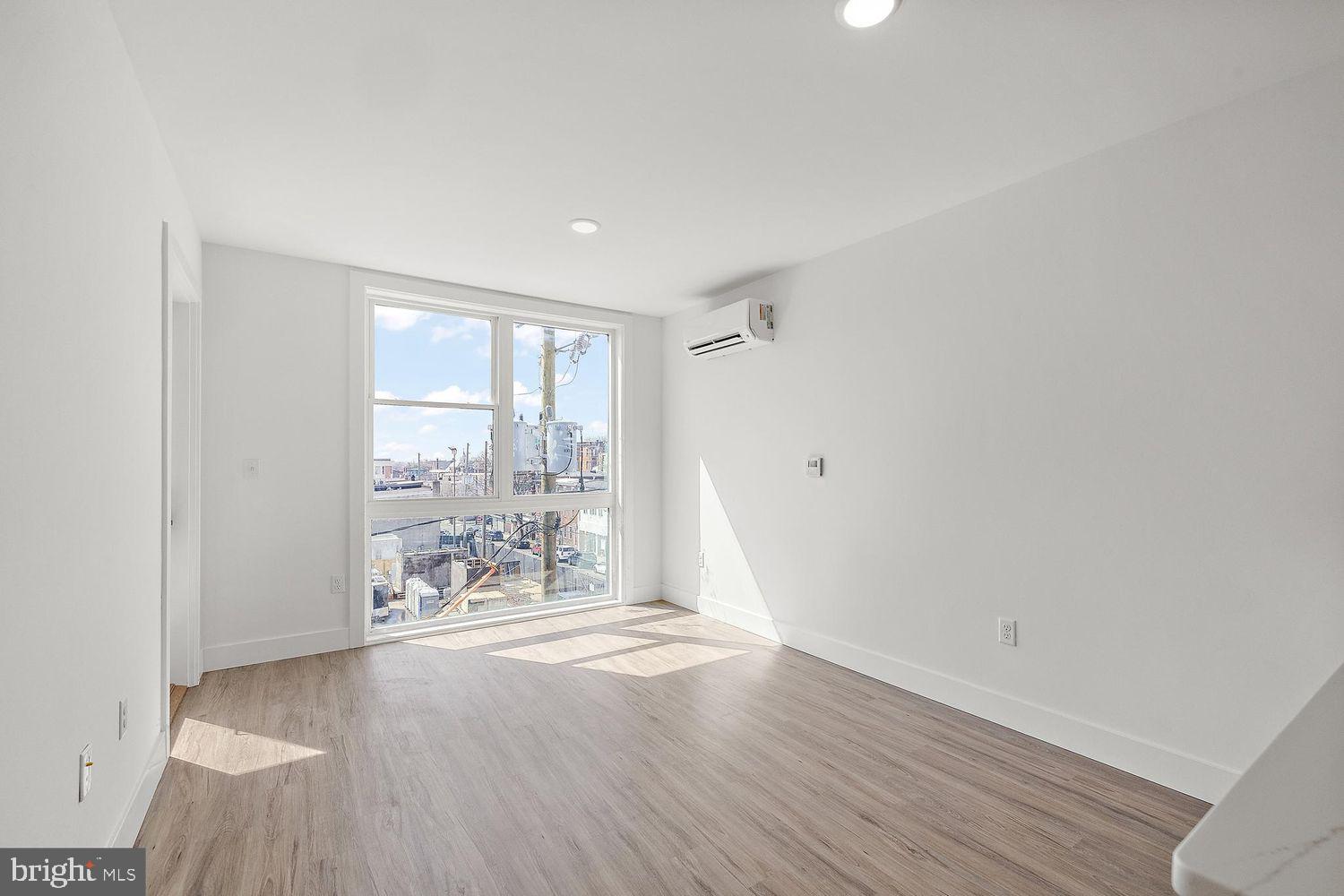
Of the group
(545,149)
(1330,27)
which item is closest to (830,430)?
(545,149)

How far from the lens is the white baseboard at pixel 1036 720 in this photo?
2.32m

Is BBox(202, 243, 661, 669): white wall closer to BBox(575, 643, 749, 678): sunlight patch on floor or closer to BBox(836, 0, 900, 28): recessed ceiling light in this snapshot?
BBox(575, 643, 749, 678): sunlight patch on floor

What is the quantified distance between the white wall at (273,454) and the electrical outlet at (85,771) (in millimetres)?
2211

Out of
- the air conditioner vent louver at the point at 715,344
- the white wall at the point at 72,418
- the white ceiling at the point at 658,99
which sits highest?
the white ceiling at the point at 658,99

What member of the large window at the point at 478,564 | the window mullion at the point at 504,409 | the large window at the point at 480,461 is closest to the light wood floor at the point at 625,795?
the large window at the point at 478,564

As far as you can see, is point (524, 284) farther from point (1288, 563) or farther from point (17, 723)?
point (1288, 563)

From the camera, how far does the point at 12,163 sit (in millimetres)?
1217

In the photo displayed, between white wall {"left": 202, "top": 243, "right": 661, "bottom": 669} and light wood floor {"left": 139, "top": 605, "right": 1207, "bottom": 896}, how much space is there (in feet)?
1.27

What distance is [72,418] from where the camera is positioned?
5.04 ft

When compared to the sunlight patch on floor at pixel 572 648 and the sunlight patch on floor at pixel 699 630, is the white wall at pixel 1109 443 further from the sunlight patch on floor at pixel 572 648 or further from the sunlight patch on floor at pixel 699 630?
the sunlight patch on floor at pixel 572 648

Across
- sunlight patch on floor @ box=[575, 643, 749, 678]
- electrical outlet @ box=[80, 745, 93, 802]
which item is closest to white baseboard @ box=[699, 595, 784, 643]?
sunlight patch on floor @ box=[575, 643, 749, 678]

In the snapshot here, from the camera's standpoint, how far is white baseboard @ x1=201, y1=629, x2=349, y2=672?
360 centimetres

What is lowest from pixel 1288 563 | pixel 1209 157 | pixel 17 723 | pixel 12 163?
pixel 17 723

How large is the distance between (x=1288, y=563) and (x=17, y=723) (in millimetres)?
3459
